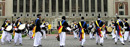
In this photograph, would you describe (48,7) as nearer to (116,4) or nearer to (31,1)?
(31,1)

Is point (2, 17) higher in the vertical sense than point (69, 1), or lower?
lower

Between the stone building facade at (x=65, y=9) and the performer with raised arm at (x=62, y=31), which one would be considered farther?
the stone building facade at (x=65, y=9)

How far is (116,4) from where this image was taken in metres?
63.9

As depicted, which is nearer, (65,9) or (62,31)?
(62,31)

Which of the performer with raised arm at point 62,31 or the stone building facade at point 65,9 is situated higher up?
the stone building facade at point 65,9

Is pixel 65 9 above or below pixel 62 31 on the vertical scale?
above

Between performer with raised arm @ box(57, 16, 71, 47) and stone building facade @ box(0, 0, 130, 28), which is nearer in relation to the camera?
performer with raised arm @ box(57, 16, 71, 47)

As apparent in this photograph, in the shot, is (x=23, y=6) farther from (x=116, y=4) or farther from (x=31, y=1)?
(x=116, y=4)

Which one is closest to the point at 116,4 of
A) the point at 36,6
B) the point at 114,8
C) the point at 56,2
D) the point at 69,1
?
the point at 114,8

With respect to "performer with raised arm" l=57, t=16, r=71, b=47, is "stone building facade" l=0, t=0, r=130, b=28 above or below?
above

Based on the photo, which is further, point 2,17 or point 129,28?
point 2,17

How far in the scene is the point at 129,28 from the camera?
1906 cm

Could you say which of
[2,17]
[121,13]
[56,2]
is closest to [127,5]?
[121,13]

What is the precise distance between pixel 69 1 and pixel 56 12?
6601 millimetres
